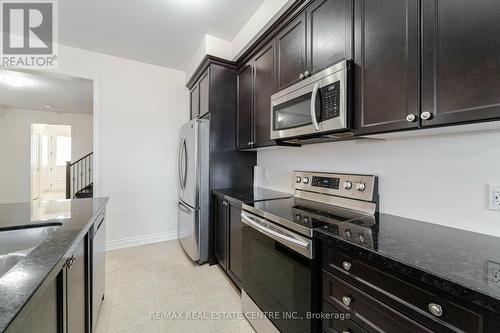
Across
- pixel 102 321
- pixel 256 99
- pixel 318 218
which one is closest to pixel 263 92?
pixel 256 99

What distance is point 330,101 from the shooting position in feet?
4.38

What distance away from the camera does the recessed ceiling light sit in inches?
134

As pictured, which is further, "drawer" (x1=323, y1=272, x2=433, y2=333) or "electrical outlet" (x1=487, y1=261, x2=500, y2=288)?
"drawer" (x1=323, y1=272, x2=433, y2=333)

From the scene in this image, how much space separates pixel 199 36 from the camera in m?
2.65

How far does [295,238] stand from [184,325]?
3.92ft

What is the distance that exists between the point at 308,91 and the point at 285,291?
4.17 ft

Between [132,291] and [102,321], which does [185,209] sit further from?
[102,321]

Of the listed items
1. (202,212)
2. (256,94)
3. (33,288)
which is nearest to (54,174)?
(202,212)

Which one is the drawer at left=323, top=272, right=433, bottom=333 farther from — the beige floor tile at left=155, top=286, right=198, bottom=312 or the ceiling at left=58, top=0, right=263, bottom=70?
the ceiling at left=58, top=0, right=263, bottom=70

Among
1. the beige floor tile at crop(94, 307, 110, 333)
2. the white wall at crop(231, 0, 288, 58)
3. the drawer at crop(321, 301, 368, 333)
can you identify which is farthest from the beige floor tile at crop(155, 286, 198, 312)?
the white wall at crop(231, 0, 288, 58)

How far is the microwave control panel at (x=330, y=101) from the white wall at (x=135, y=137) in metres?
2.64

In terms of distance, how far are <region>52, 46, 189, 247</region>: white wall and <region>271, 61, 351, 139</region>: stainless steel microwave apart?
2.29 m

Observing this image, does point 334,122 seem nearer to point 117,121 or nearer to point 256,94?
point 256,94

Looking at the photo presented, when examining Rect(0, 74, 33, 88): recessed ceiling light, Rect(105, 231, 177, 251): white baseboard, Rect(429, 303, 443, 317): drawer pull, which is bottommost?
Rect(105, 231, 177, 251): white baseboard
